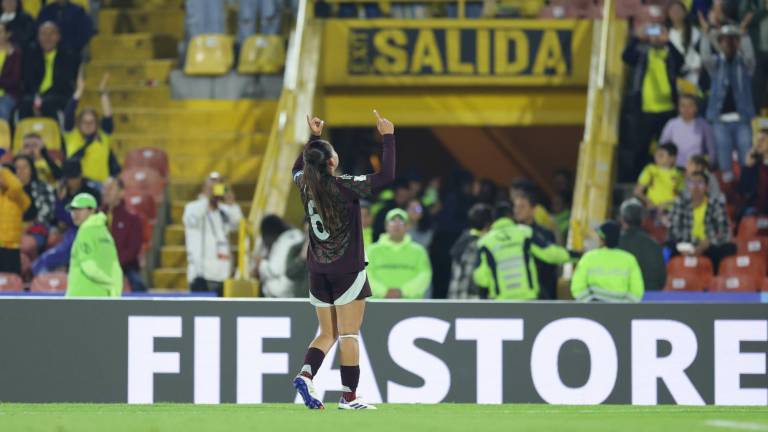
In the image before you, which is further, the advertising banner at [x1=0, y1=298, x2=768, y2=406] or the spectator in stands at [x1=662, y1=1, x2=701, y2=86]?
the spectator in stands at [x1=662, y1=1, x2=701, y2=86]

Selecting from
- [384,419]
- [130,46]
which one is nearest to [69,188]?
[130,46]

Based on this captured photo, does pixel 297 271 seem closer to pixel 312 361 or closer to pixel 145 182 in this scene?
pixel 145 182

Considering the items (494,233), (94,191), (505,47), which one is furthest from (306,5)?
(494,233)

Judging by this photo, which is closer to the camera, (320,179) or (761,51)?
(320,179)

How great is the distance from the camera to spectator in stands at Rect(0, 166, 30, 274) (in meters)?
18.2

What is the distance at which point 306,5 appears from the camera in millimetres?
22234

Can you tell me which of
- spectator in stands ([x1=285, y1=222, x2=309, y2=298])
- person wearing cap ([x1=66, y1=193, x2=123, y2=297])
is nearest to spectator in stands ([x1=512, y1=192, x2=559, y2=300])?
spectator in stands ([x1=285, y1=222, x2=309, y2=298])

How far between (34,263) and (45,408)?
5.91 m

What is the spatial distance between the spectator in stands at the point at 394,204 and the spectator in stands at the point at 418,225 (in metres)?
0.25

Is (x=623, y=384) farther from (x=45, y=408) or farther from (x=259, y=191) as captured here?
(x=259, y=191)

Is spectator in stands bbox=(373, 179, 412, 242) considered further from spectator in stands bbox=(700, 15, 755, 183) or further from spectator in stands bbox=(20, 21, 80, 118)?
spectator in stands bbox=(20, 21, 80, 118)

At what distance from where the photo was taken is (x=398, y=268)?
16531 mm

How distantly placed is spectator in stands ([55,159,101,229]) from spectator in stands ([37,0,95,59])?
368 centimetres

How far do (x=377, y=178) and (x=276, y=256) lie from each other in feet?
22.2
